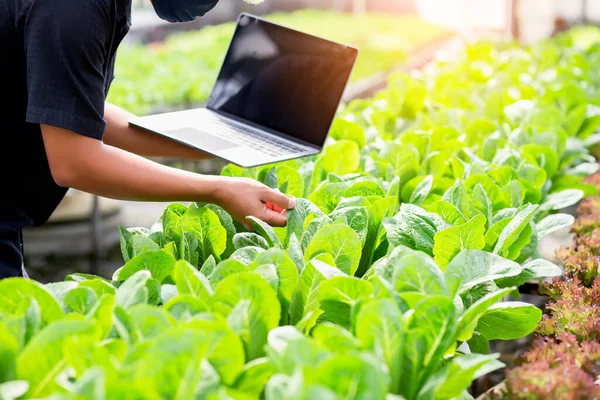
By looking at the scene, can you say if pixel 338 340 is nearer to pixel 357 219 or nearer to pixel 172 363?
pixel 172 363

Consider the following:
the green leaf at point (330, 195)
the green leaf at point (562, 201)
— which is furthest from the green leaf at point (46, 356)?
the green leaf at point (562, 201)

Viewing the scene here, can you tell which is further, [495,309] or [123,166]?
[123,166]

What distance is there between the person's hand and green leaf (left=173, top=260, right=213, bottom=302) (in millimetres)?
411

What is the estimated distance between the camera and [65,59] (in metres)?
1.61

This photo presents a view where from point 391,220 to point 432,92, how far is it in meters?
2.59

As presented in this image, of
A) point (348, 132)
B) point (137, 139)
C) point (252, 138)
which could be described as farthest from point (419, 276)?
point (348, 132)

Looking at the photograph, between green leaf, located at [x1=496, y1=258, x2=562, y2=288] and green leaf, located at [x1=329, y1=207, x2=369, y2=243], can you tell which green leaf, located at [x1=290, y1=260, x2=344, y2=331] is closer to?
green leaf, located at [x1=329, y1=207, x2=369, y2=243]

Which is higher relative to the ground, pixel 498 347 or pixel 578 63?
pixel 578 63

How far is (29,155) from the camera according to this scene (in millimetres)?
2043

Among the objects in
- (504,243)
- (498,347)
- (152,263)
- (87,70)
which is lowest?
(498,347)

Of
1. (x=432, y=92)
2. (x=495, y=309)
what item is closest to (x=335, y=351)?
(x=495, y=309)

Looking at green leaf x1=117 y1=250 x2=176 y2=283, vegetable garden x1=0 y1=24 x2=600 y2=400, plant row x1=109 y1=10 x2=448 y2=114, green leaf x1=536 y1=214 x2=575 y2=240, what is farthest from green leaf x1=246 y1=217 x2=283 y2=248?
plant row x1=109 y1=10 x2=448 y2=114

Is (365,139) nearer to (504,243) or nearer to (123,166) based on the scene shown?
(504,243)

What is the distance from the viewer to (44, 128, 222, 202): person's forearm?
1.71 meters
